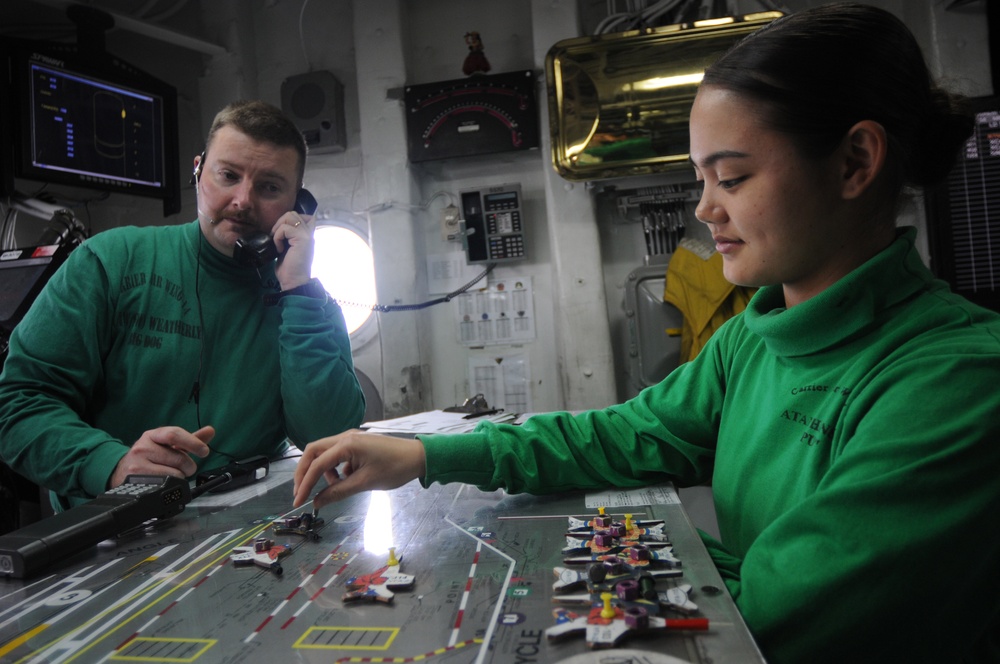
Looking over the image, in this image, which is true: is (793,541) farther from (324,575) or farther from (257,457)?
(257,457)

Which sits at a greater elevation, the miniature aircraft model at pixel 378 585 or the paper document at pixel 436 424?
the paper document at pixel 436 424

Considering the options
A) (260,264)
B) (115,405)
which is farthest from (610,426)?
(115,405)

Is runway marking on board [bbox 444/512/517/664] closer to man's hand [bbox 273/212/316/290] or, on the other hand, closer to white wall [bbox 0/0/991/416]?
man's hand [bbox 273/212/316/290]

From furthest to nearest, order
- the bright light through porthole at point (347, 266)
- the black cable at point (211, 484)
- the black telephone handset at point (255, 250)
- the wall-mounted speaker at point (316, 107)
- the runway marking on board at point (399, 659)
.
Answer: the bright light through porthole at point (347, 266) < the wall-mounted speaker at point (316, 107) < the black telephone handset at point (255, 250) < the black cable at point (211, 484) < the runway marking on board at point (399, 659)

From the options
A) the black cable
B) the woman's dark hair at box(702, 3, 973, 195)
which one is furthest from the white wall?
the woman's dark hair at box(702, 3, 973, 195)

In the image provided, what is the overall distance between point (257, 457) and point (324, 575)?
0.66 m

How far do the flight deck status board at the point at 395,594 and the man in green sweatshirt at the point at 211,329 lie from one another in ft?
1.74

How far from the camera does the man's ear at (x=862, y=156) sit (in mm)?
790

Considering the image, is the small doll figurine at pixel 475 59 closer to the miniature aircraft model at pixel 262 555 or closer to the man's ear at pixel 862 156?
the man's ear at pixel 862 156

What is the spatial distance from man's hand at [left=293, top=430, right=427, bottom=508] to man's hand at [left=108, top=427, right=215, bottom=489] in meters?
0.26

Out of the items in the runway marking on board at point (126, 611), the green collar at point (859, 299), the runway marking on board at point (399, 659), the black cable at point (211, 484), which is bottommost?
the runway marking on board at point (399, 659)

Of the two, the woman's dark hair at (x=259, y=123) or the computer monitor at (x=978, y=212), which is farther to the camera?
the computer monitor at (x=978, y=212)

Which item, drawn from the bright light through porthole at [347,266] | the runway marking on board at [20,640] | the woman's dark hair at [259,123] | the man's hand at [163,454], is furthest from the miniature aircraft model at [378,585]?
the bright light through porthole at [347,266]

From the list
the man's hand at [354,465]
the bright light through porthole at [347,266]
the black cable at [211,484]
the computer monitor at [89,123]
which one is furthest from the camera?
the bright light through porthole at [347,266]
